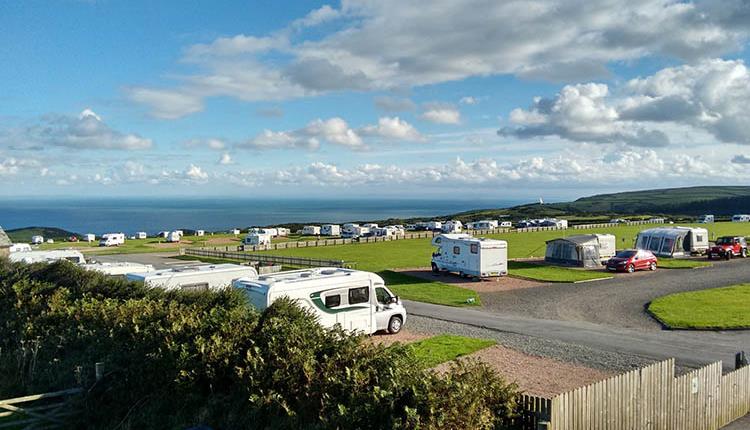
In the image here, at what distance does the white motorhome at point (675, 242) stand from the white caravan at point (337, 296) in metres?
30.9

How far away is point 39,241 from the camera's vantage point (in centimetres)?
6269

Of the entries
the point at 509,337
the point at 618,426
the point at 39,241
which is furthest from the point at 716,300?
the point at 39,241

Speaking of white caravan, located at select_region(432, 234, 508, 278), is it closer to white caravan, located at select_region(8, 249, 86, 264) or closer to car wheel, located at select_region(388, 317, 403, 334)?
car wheel, located at select_region(388, 317, 403, 334)

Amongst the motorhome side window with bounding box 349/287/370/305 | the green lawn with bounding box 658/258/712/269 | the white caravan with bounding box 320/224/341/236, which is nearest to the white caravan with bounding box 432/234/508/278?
the green lawn with bounding box 658/258/712/269

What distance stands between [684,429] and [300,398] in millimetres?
7060

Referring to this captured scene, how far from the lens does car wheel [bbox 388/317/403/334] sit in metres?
19.3

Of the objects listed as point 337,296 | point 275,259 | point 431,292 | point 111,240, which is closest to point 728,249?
point 431,292

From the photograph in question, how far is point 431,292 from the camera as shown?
28.9 m

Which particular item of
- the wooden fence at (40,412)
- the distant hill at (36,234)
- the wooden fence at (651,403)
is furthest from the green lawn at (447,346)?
the distant hill at (36,234)

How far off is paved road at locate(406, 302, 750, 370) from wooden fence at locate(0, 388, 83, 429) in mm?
13498

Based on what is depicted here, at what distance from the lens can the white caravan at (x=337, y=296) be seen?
17203mm

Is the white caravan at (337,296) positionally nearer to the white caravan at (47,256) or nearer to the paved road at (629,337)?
the paved road at (629,337)

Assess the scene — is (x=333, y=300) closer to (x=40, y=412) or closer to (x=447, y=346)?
(x=447, y=346)

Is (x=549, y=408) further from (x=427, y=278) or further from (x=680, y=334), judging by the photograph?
(x=427, y=278)
